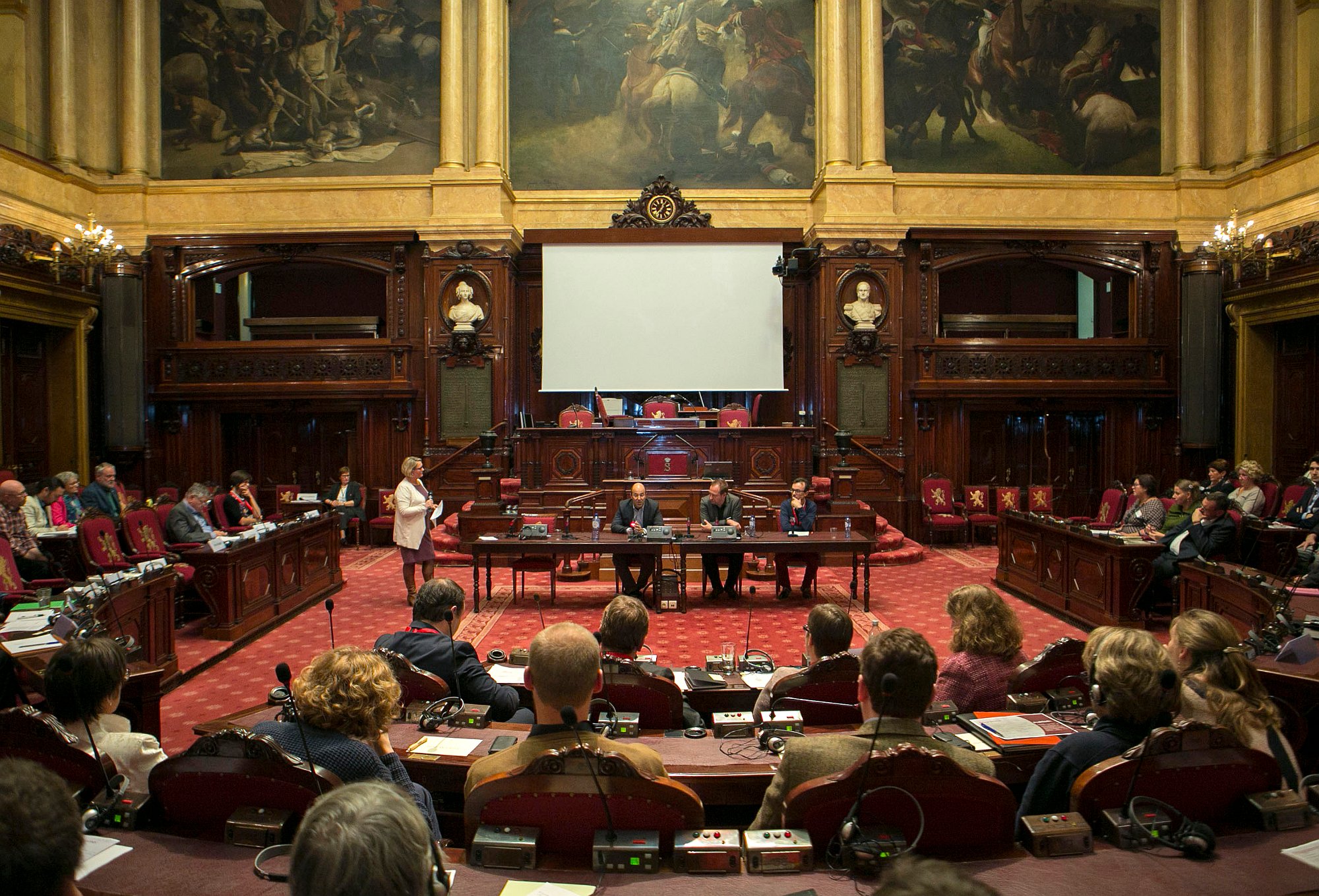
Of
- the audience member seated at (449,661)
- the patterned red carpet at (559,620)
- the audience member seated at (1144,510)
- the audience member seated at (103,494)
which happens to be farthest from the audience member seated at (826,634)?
the audience member seated at (103,494)

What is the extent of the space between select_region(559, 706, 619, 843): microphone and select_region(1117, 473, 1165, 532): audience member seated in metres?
7.85

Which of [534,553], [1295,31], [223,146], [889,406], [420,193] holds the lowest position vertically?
[534,553]

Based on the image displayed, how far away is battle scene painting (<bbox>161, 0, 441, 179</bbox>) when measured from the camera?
47.3 feet

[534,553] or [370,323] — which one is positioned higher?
[370,323]

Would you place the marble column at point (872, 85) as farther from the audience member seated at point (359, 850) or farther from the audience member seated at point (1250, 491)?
the audience member seated at point (359, 850)

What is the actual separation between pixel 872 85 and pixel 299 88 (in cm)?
955

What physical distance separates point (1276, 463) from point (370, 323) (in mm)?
14668

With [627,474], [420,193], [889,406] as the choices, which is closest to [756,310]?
[889,406]

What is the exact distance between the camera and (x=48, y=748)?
2539 mm

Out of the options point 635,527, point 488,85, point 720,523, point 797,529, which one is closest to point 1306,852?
point 635,527

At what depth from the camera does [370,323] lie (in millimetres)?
15234

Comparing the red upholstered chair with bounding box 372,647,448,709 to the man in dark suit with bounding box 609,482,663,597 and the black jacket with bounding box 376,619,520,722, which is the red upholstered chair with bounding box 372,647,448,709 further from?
the man in dark suit with bounding box 609,482,663,597

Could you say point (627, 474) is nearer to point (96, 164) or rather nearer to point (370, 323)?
point (370, 323)

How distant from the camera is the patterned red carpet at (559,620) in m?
6.14
